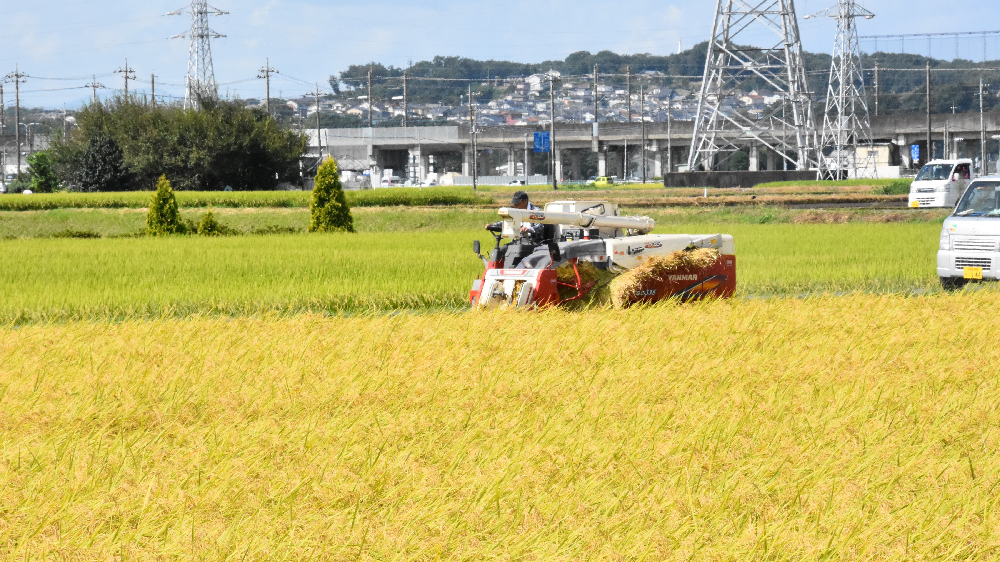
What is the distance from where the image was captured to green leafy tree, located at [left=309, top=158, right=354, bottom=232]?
31.7m

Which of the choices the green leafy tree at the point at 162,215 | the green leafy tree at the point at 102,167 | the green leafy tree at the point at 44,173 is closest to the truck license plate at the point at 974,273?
the green leafy tree at the point at 162,215

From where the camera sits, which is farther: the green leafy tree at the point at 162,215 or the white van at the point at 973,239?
the green leafy tree at the point at 162,215

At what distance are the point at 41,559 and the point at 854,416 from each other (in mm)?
4713

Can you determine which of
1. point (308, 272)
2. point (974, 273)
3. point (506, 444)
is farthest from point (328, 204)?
point (506, 444)

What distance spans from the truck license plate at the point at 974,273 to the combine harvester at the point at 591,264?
13.4ft

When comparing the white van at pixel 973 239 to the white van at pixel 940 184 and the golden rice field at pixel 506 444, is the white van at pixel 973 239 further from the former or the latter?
the white van at pixel 940 184

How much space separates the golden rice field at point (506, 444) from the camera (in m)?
4.69

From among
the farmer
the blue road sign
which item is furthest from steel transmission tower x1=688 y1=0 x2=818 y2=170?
the farmer

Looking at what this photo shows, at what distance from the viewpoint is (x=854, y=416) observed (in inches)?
268

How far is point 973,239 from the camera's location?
15602mm

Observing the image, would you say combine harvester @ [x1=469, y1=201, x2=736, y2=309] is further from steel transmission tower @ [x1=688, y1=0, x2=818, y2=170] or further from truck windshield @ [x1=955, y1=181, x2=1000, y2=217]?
steel transmission tower @ [x1=688, y1=0, x2=818, y2=170]

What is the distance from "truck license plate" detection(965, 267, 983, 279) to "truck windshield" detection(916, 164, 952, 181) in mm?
26534

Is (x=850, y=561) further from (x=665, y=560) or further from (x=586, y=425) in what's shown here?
(x=586, y=425)

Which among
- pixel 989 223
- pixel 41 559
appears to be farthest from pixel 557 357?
pixel 989 223
